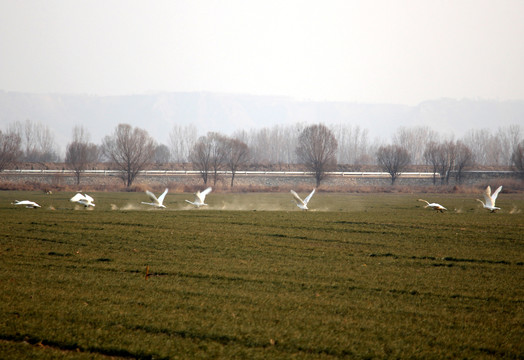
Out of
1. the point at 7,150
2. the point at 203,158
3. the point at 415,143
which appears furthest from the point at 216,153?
the point at 415,143

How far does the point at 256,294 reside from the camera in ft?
40.9

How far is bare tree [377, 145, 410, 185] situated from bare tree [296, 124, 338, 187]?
1057 cm

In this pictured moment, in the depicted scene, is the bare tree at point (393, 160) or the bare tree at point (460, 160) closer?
the bare tree at point (460, 160)

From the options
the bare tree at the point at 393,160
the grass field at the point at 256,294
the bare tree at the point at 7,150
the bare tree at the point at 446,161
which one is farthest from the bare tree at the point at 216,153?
the grass field at the point at 256,294

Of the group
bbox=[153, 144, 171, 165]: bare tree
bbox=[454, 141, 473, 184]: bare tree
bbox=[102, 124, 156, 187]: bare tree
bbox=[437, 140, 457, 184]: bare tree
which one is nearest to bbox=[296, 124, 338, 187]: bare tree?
bbox=[437, 140, 457, 184]: bare tree

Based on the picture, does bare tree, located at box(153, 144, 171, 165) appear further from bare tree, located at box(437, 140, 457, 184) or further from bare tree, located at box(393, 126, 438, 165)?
bare tree, located at box(437, 140, 457, 184)

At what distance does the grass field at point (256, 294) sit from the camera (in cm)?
907

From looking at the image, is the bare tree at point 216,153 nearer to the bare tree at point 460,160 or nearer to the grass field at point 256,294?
the bare tree at point 460,160

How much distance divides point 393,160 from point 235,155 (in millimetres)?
30383

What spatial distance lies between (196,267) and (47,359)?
7584mm

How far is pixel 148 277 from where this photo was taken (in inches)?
556

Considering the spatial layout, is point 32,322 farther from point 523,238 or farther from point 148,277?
point 523,238

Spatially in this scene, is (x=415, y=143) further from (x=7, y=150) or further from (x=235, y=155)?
(x=7, y=150)

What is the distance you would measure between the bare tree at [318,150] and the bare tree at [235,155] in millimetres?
10661
